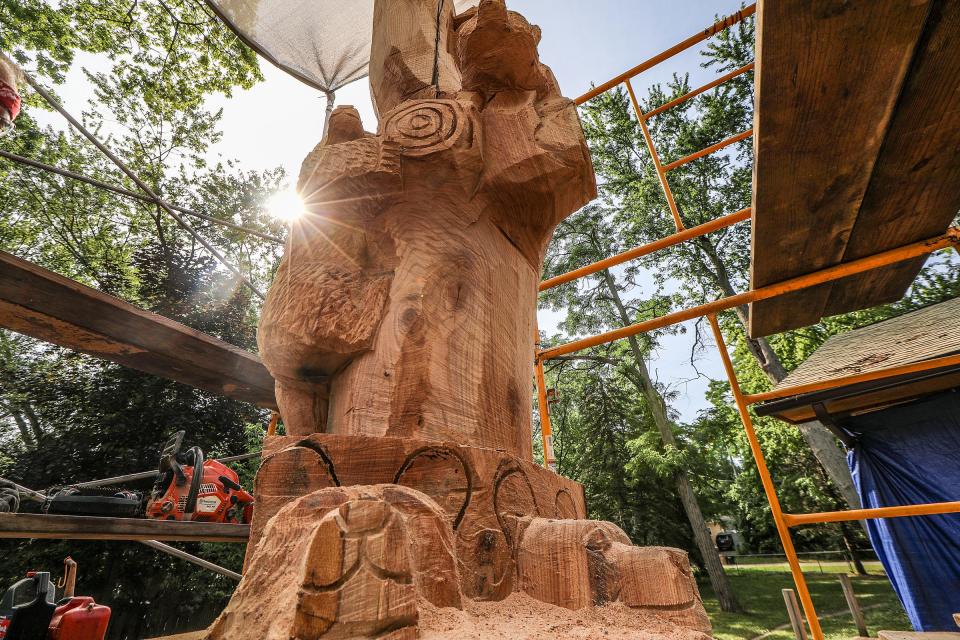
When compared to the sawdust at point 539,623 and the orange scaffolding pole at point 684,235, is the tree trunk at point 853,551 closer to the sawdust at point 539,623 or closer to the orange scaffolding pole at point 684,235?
the orange scaffolding pole at point 684,235

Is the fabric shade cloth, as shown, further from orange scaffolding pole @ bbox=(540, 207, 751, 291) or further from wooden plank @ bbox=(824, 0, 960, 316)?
wooden plank @ bbox=(824, 0, 960, 316)

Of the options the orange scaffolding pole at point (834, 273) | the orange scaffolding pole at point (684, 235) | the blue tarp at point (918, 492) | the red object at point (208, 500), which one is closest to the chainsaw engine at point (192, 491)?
the red object at point (208, 500)

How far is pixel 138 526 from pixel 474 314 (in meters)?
2.53

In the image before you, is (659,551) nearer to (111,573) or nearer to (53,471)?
(111,573)

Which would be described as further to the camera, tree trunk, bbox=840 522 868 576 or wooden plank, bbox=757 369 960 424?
tree trunk, bbox=840 522 868 576

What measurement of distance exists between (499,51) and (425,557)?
50.2 inches

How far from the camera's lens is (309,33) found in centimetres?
377

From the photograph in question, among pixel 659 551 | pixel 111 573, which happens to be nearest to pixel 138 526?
pixel 659 551

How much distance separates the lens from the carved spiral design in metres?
1.00

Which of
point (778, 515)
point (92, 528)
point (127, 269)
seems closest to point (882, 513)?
point (778, 515)

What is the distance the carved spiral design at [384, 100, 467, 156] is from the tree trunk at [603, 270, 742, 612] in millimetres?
11985

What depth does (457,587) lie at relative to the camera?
600 mm

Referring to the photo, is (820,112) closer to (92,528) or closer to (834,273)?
(834,273)

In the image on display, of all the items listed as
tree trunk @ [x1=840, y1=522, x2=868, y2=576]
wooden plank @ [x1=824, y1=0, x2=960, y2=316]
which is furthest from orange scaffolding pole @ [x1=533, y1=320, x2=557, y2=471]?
tree trunk @ [x1=840, y1=522, x2=868, y2=576]
